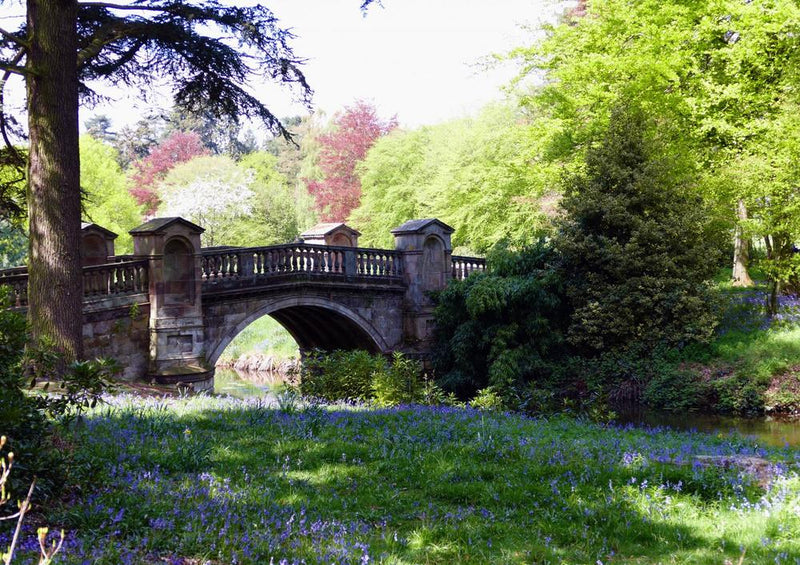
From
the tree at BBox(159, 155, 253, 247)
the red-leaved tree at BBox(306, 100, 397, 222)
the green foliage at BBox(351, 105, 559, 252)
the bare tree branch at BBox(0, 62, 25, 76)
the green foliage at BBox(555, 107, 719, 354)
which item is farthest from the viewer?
the red-leaved tree at BBox(306, 100, 397, 222)

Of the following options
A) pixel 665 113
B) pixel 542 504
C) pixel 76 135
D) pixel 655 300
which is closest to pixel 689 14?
pixel 665 113

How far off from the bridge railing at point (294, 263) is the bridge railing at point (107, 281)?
A: 1.72m

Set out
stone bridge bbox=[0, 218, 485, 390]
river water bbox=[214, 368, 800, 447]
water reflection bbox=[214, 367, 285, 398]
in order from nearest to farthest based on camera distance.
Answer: river water bbox=[214, 368, 800, 447] → stone bridge bbox=[0, 218, 485, 390] → water reflection bbox=[214, 367, 285, 398]

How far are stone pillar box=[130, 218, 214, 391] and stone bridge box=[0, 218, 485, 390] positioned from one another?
0.07 feet

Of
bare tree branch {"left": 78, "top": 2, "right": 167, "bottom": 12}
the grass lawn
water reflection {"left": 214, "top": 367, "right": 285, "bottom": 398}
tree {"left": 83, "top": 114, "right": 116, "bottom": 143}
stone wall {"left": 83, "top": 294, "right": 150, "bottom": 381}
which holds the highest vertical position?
tree {"left": 83, "top": 114, "right": 116, "bottom": 143}

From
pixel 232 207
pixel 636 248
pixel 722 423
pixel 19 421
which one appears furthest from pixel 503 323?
pixel 232 207

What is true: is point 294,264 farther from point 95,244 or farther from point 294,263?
point 95,244

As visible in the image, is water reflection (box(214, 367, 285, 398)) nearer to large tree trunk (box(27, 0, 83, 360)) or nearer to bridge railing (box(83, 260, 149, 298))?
bridge railing (box(83, 260, 149, 298))

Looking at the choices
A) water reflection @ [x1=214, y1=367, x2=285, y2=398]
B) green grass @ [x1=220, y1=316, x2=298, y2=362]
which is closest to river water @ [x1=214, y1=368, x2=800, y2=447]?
water reflection @ [x1=214, y1=367, x2=285, y2=398]

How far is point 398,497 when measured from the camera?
19.9 feet

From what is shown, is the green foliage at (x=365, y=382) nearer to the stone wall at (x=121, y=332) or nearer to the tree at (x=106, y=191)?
the stone wall at (x=121, y=332)

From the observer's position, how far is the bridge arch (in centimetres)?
1862

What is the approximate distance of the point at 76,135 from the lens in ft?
38.6

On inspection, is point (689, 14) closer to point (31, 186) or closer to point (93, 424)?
point (31, 186)
